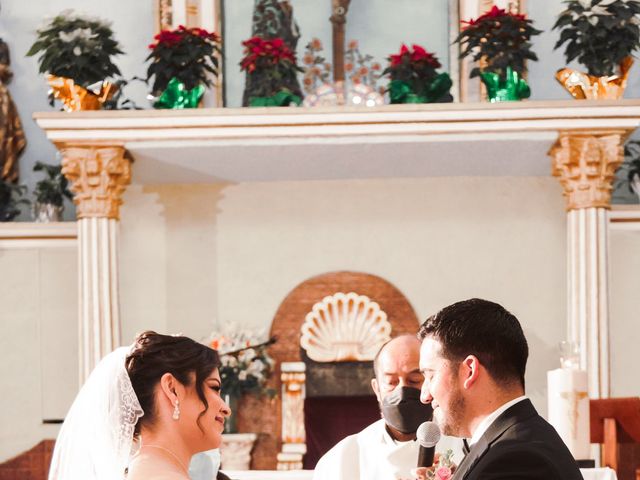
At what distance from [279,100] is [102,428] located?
4.34 m

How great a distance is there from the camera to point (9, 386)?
8016 millimetres

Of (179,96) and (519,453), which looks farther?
(179,96)

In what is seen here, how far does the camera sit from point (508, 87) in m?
7.54

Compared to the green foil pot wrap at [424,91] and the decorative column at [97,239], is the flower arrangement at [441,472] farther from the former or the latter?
the green foil pot wrap at [424,91]

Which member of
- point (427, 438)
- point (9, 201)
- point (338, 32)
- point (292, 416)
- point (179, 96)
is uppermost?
point (338, 32)

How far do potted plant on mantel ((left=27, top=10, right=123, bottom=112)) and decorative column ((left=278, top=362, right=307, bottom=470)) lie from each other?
2362 mm

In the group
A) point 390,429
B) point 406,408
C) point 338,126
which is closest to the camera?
point 406,408

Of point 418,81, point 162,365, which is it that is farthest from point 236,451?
point 162,365

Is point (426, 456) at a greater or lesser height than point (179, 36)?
lesser

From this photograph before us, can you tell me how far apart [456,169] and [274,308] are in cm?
171

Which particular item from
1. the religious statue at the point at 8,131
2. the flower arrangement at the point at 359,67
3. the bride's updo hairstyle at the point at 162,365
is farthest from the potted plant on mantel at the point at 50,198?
the bride's updo hairstyle at the point at 162,365

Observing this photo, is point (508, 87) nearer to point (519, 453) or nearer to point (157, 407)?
point (157, 407)

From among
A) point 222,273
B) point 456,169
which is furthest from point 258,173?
point 456,169

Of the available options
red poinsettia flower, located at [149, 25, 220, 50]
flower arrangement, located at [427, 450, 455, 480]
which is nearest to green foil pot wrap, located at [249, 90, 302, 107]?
red poinsettia flower, located at [149, 25, 220, 50]
